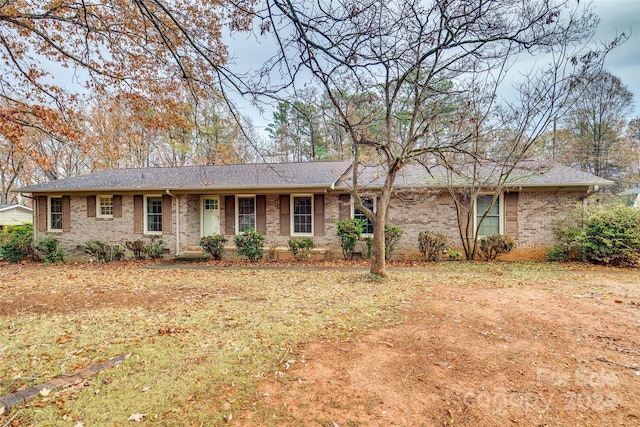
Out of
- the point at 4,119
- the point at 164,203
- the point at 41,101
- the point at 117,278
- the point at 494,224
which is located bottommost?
the point at 117,278

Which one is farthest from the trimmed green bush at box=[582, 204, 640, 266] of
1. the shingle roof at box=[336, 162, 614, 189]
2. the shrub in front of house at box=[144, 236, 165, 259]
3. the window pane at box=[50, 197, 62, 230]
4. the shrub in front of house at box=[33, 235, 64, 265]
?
the window pane at box=[50, 197, 62, 230]

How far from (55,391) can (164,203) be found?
10542 mm

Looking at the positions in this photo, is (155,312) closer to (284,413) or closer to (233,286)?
(233,286)

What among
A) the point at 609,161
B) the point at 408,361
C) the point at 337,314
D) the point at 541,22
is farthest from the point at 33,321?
the point at 609,161

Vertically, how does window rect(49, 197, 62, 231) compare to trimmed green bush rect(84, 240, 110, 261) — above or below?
above

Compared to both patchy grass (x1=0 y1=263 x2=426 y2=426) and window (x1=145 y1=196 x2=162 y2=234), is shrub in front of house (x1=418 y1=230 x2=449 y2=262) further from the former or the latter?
window (x1=145 y1=196 x2=162 y2=234)

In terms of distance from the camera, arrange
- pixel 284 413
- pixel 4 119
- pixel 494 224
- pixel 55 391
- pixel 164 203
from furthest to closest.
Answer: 1. pixel 164 203
2. pixel 494 224
3. pixel 4 119
4. pixel 55 391
5. pixel 284 413

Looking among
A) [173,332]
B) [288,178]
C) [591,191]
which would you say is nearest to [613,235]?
[591,191]

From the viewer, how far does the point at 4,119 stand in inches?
269

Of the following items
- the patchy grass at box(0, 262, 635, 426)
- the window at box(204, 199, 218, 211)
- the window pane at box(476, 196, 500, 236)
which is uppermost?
the window at box(204, 199, 218, 211)

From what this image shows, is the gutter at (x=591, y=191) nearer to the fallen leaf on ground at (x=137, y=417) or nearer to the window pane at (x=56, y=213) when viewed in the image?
the fallen leaf on ground at (x=137, y=417)

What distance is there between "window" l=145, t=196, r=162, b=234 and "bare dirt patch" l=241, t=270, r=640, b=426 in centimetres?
1098

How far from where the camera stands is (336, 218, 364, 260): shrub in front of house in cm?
1065

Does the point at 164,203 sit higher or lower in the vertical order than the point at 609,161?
lower
